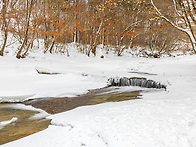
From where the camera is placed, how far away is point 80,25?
32.3m

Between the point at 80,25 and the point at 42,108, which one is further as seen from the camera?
the point at 80,25

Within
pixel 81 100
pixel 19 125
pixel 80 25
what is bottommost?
→ pixel 19 125

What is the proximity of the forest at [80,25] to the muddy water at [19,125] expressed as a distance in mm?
11730

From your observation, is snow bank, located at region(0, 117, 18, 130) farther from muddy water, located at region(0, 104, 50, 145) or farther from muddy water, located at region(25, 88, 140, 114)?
muddy water, located at region(25, 88, 140, 114)

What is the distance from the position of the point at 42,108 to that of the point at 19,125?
2.50m

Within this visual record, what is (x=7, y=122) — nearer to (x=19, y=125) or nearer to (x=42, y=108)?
(x=19, y=125)

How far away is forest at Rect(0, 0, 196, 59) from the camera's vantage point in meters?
26.6

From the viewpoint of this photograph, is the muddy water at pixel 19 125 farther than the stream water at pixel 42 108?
No

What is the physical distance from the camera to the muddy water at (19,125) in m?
9.38

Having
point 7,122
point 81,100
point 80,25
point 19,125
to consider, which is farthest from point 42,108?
point 80,25

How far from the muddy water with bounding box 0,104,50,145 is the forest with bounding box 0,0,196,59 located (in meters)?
11.7

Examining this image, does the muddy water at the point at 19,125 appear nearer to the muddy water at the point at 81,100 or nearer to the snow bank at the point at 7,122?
the snow bank at the point at 7,122

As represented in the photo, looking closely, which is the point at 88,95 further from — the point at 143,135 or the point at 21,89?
the point at 143,135

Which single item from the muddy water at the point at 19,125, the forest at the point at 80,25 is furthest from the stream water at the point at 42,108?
the forest at the point at 80,25
